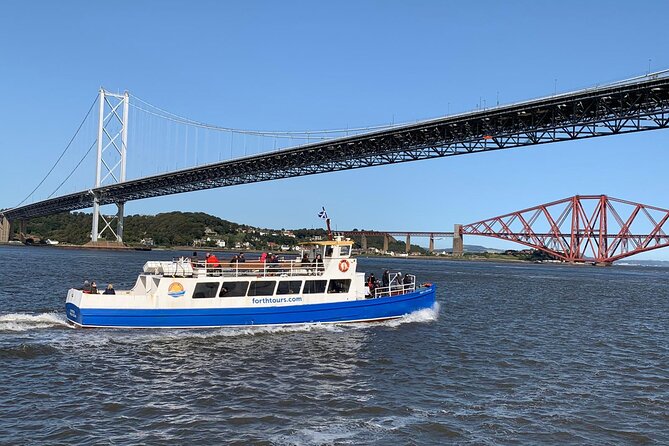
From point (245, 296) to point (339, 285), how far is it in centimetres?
403

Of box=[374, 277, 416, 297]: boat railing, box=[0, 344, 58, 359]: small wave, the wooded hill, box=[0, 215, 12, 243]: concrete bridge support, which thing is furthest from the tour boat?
box=[0, 215, 12, 243]: concrete bridge support

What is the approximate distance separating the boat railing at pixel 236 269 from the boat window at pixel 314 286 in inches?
13.9

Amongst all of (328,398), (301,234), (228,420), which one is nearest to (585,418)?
(328,398)

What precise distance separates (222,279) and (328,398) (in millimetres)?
8891

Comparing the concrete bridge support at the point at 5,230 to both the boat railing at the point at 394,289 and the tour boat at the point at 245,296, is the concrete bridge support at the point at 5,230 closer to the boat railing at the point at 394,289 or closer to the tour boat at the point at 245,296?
the tour boat at the point at 245,296

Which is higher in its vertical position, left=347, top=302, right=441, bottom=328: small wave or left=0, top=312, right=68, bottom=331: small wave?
left=0, top=312, right=68, bottom=331: small wave

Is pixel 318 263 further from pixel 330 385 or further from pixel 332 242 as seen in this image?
pixel 330 385

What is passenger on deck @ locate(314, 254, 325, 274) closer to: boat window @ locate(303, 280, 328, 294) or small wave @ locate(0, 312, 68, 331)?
boat window @ locate(303, 280, 328, 294)

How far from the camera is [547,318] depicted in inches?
1086

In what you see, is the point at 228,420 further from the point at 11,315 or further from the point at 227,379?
the point at 11,315

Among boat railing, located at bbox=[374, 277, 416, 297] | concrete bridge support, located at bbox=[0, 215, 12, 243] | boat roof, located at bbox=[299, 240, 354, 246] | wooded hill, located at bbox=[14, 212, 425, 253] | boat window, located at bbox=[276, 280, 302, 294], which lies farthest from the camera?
wooded hill, located at bbox=[14, 212, 425, 253]

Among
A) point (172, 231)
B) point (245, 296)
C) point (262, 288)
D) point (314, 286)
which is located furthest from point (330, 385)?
point (172, 231)

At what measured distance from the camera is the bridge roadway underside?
148 ft

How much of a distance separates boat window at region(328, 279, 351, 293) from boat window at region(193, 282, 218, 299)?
4.71m
